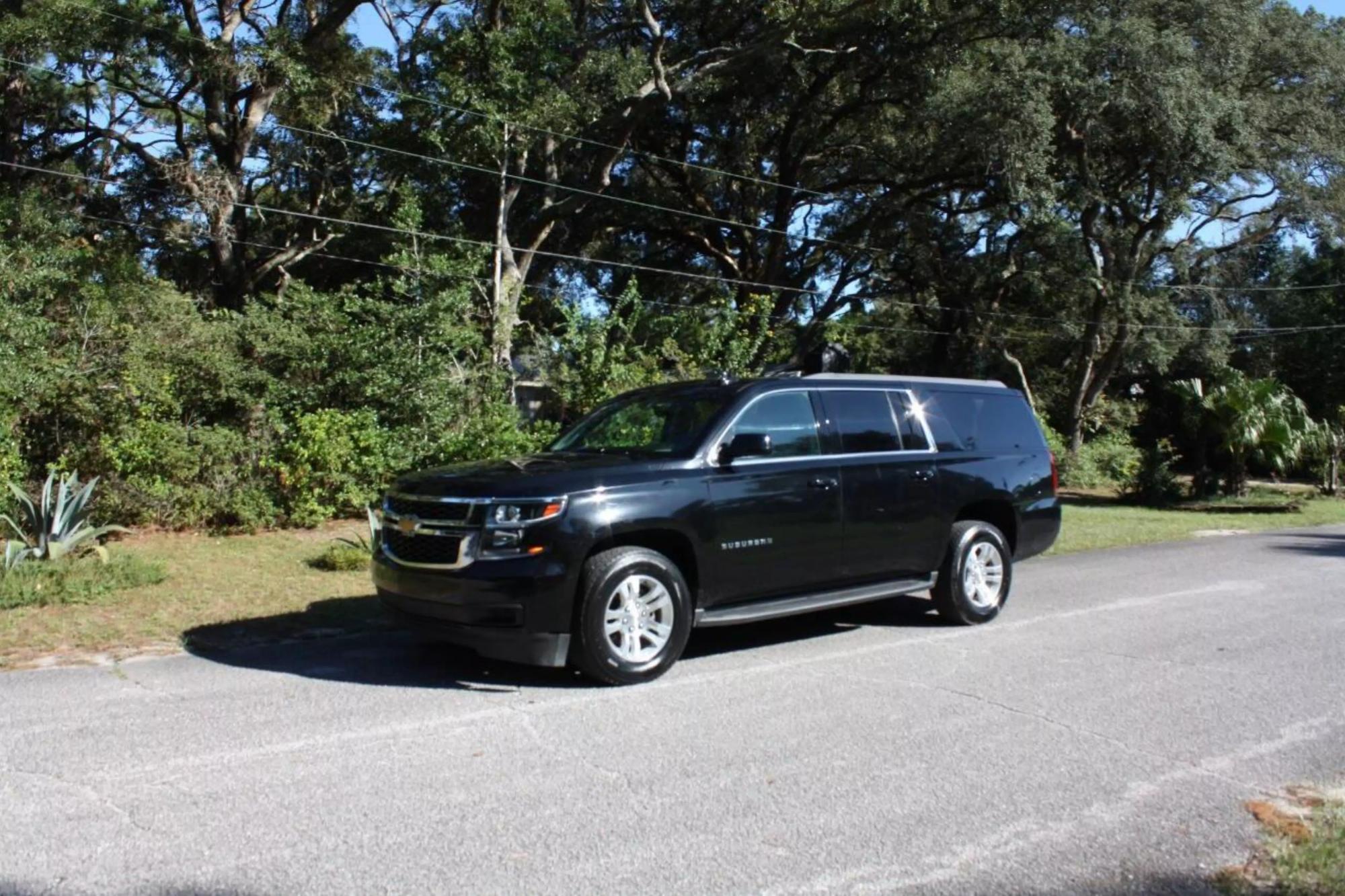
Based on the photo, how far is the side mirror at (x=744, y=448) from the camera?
23.3ft

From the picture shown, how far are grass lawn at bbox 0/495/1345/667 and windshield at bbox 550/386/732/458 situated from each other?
2.29 meters

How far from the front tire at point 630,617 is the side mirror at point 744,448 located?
865 millimetres

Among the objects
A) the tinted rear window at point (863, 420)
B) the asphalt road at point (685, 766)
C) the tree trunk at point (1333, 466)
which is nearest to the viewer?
the asphalt road at point (685, 766)

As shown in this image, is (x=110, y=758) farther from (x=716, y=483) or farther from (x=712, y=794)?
(x=716, y=483)

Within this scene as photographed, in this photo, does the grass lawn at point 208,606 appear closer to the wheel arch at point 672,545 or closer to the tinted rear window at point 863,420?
the wheel arch at point 672,545

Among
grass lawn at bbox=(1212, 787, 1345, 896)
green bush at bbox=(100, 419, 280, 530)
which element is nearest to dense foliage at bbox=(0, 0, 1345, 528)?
green bush at bbox=(100, 419, 280, 530)

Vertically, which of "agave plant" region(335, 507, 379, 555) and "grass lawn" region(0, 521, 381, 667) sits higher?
"agave plant" region(335, 507, 379, 555)

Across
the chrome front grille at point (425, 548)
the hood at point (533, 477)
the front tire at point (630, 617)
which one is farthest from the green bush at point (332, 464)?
the front tire at point (630, 617)

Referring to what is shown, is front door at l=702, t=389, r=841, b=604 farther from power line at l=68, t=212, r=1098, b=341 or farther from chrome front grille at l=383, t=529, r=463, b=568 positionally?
power line at l=68, t=212, r=1098, b=341

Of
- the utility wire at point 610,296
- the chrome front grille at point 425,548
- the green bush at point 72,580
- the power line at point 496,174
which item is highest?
the power line at point 496,174

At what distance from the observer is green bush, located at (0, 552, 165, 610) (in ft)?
28.0

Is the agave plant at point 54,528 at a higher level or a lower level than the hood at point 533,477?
lower

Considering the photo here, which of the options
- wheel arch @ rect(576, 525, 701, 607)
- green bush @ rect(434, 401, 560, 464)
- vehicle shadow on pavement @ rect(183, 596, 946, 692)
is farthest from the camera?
green bush @ rect(434, 401, 560, 464)

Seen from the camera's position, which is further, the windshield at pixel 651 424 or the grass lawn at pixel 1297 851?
the windshield at pixel 651 424
